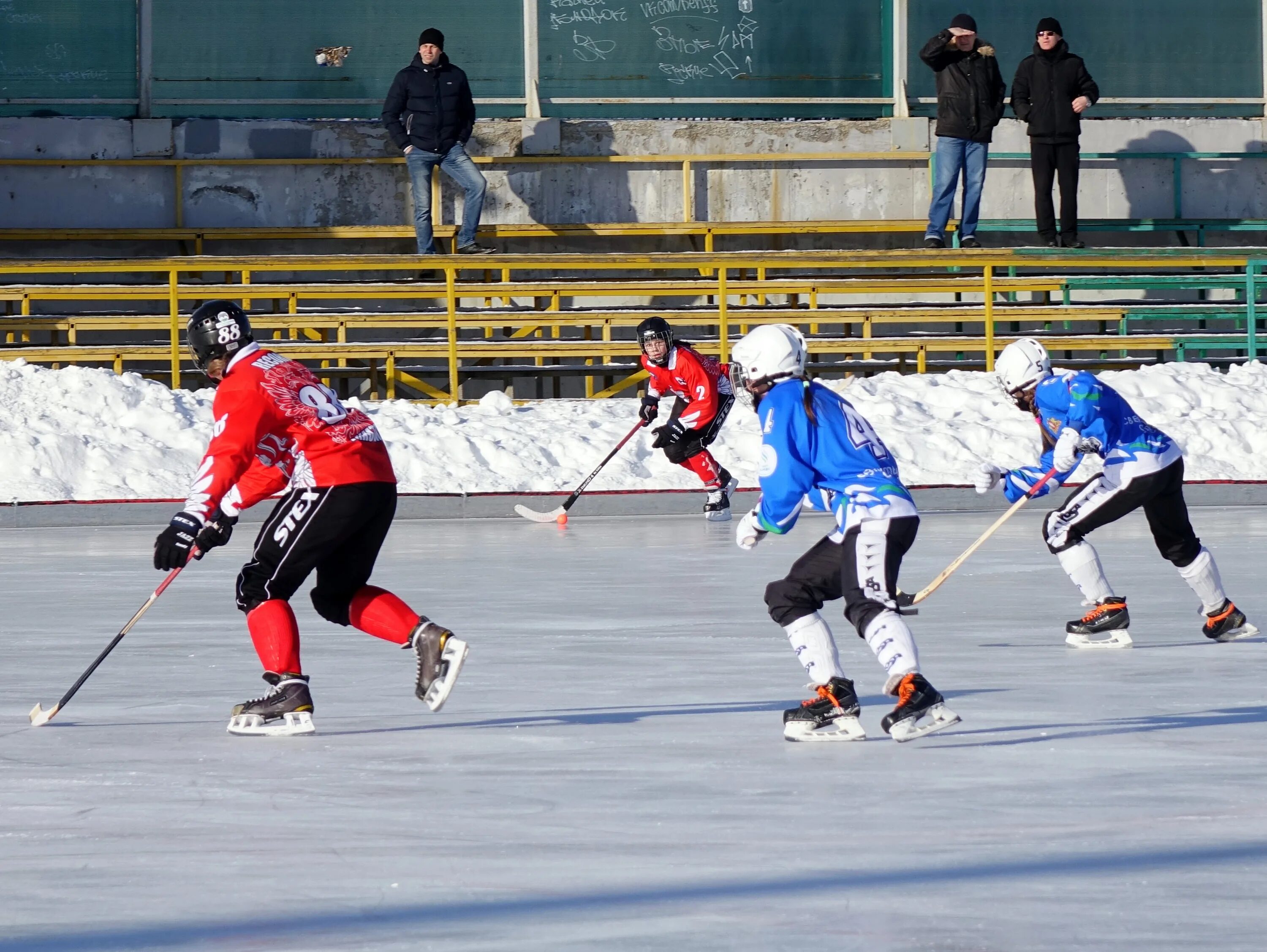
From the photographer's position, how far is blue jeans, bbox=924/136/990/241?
713 inches

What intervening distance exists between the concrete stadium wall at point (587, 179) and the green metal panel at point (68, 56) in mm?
363

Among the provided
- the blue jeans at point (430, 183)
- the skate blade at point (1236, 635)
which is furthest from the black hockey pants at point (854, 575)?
the blue jeans at point (430, 183)

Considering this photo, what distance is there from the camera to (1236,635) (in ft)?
23.8

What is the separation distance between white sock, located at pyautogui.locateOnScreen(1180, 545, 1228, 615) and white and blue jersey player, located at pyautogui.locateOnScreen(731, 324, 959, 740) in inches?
93.8

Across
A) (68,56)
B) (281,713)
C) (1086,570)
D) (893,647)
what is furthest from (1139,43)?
(281,713)

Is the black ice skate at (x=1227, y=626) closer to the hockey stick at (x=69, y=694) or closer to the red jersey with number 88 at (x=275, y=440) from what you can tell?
the red jersey with number 88 at (x=275, y=440)

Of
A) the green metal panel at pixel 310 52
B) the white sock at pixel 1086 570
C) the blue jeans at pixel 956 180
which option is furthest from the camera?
the green metal panel at pixel 310 52

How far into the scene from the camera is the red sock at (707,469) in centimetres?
1313

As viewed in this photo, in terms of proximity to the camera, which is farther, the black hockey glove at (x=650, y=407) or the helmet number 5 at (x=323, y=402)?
the black hockey glove at (x=650, y=407)

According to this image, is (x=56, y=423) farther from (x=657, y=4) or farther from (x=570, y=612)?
(x=657, y=4)

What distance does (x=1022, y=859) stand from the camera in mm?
3877

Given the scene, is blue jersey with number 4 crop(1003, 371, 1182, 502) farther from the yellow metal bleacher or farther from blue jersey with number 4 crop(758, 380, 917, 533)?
the yellow metal bleacher

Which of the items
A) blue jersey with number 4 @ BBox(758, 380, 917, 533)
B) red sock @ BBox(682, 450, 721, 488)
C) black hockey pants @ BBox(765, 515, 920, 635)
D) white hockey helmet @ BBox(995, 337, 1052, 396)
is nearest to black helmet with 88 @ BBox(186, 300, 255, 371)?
blue jersey with number 4 @ BBox(758, 380, 917, 533)

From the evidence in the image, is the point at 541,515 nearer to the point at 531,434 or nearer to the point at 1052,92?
the point at 531,434
